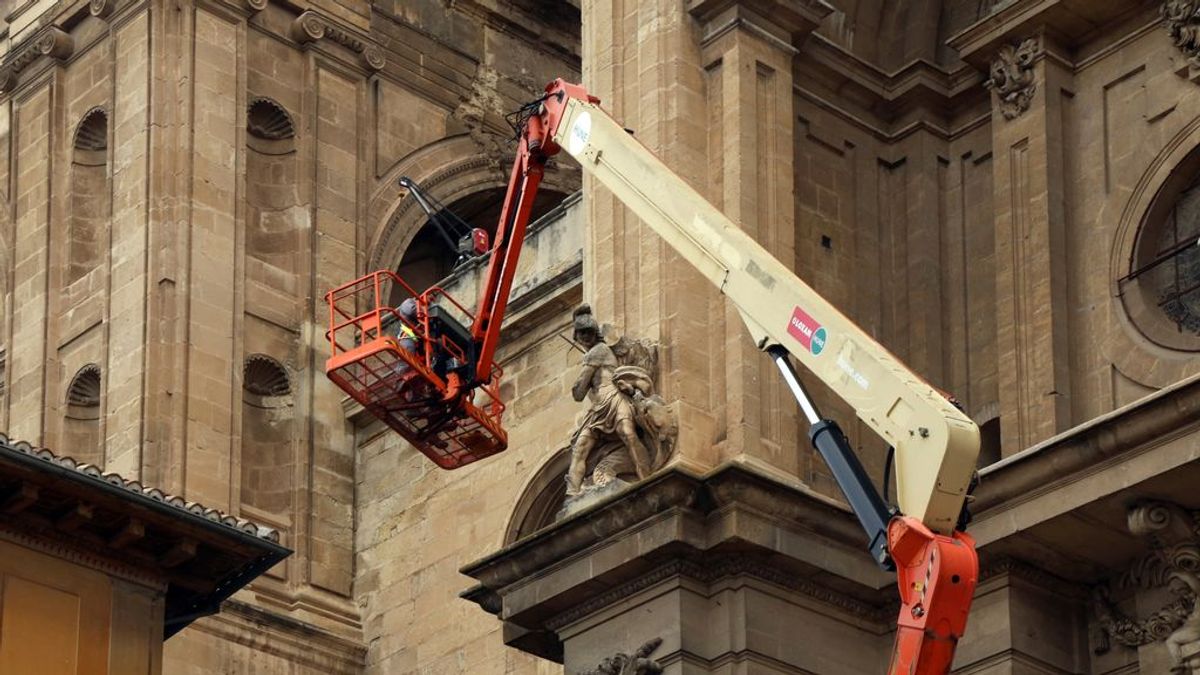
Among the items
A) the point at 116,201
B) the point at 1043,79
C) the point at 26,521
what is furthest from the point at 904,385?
the point at 116,201

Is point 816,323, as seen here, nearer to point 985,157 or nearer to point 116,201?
point 985,157

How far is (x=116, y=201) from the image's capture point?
184 ft

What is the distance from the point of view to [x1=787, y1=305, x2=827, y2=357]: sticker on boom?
3791 cm

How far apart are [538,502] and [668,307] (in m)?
9.27

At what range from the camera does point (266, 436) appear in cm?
5528

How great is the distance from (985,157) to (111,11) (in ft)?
52.8

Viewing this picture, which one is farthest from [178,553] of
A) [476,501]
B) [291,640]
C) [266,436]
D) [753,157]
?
[266,436]

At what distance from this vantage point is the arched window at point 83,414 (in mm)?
55250

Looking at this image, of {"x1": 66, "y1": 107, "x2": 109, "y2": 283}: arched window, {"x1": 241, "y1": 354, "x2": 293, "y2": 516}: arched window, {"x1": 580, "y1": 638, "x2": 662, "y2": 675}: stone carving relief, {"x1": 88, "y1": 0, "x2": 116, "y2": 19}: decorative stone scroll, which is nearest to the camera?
{"x1": 580, "y1": 638, "x2": 662, "y2": 675}: stone carving relief

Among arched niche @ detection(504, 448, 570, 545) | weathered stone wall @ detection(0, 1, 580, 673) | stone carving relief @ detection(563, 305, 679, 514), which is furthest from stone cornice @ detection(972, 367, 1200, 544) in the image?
weathered stone wall @ detection(0, 1, 580, 673)

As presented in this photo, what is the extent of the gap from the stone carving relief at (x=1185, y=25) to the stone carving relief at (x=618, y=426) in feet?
19.5

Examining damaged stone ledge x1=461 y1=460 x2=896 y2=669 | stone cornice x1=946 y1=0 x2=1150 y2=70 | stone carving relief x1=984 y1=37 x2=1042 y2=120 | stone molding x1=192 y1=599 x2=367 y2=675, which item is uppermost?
stone cornice x1=946 y1=0 x2=1150 y2=70

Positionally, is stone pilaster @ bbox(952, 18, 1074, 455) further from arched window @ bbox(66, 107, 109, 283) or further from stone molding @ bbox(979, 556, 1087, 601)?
arched window @ bbox(66, 107, 109, 283)

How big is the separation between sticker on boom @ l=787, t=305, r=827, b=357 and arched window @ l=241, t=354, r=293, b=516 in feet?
56.3
